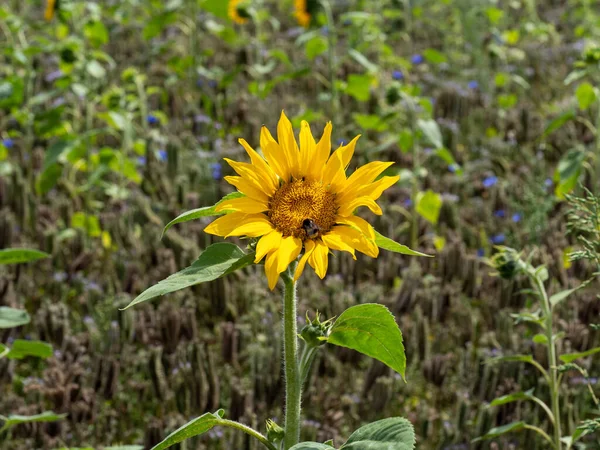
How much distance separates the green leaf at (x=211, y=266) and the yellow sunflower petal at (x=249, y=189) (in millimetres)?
113

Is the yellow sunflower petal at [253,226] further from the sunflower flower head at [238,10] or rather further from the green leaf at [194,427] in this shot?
the sunflower flower head at [238,10]

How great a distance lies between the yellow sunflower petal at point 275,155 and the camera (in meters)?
1.79

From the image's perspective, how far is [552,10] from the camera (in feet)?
Answer: 34.2

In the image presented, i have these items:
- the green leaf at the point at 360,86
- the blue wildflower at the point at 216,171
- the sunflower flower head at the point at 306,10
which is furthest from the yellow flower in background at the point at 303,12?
the blue wildflower at the point at 216,171

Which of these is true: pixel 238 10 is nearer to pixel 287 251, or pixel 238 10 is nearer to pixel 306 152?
pixel 306 152

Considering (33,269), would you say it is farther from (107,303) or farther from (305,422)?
(305,422)

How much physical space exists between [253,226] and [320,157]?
0.72ft

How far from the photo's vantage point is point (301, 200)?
5.90 ft

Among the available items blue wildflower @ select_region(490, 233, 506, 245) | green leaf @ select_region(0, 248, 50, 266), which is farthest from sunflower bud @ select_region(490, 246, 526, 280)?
blue wildflower @ select_region(490, 233, 506, 245)

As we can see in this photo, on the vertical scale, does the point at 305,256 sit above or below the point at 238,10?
below

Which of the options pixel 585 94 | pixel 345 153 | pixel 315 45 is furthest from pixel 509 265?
pixel 315 45

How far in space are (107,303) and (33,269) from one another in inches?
28.3

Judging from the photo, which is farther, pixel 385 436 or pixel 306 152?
pixel 306 152

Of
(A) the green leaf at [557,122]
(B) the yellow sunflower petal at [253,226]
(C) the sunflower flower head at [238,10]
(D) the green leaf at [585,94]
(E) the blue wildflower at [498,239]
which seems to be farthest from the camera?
(C) the sunflower flower head at [238,10]
